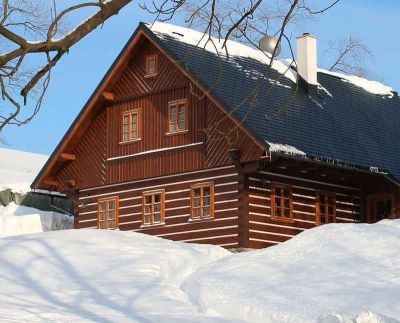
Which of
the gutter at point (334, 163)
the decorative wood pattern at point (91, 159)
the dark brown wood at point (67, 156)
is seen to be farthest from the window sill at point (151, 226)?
the gutter at point (334, 163)

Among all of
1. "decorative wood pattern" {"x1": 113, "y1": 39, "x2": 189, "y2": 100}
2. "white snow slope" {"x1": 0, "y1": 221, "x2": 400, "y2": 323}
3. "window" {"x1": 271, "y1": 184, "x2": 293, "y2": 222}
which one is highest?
"decorative wood pattern" {"x1": 113, "y1": 39, "x2": 189, "y2": 100}

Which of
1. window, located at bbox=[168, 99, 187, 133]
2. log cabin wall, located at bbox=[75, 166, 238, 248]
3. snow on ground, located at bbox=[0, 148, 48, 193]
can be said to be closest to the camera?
log cabin wall, located at bbox=[75, 166, 238, 248]

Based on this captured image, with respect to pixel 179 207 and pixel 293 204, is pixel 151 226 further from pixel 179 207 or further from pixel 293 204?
pixel 293 204

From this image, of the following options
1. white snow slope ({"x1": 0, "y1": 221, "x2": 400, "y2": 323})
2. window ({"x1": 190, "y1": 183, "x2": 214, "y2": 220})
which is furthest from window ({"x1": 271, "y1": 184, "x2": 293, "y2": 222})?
white snow slope ({"x1": 0, "y1": 221, "x2": 400, "y2": 323})

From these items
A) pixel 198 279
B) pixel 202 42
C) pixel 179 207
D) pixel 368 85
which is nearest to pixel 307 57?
pixel 368 85

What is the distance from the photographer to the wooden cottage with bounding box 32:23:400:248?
26.4 m

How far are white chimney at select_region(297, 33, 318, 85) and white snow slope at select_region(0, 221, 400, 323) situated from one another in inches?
376

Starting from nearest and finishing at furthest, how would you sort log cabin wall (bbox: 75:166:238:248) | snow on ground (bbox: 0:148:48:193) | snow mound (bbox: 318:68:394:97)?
log cabin wall (bbox: 75:166:238:248) < snow mound (bbox: 318:68:394:97) < snow on ground (bbox: 0:148:48:193)

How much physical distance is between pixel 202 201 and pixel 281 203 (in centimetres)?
226

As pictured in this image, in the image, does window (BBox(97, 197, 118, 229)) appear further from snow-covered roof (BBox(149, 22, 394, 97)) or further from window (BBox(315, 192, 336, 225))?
window (BBox(315, 192, 336, 225))

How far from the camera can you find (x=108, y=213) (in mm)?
30281

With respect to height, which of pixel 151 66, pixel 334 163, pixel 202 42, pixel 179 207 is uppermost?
pixel 202 42

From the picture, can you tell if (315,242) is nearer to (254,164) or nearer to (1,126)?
(254,164)

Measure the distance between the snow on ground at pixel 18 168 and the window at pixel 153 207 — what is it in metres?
14.4
